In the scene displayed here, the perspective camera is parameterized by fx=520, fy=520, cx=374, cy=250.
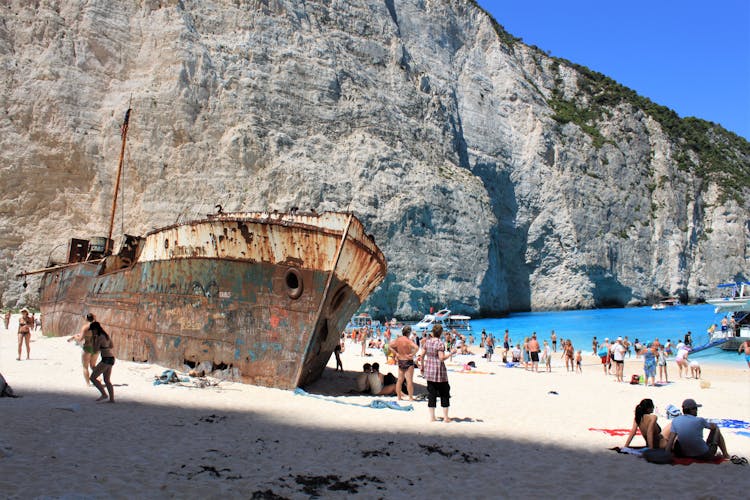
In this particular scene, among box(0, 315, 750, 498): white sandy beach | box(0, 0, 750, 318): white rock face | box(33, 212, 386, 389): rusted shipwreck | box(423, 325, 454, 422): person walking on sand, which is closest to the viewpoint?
box(0, 315, 750, 498): white sandy beach

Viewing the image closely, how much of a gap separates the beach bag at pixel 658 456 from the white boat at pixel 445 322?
29329 mm

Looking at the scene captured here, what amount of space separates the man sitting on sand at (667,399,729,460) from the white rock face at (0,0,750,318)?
2539cm

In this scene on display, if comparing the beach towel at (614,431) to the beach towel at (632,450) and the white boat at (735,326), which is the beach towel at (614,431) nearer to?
the beach towel at (632,450)

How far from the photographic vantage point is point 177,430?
243 inches

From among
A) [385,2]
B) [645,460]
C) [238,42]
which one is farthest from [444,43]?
[645,460]

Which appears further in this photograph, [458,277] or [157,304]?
[458,277]

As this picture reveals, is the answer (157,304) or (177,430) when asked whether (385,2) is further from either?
(177,430)

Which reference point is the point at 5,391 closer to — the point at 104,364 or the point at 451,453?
the point at 104,364

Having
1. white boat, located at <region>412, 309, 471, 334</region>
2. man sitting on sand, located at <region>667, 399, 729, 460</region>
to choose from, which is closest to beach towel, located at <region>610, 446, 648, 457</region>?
man sitting on sand, located at <region>667, 399, 729, 460</region>

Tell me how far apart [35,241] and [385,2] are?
37.1 metres

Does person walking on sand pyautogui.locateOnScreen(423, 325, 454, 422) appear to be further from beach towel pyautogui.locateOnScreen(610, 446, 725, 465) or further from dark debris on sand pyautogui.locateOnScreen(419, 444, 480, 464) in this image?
beach towel pyautogui.locateOnScreen(610, 446, 725, 465)

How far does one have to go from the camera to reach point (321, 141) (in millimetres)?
40031

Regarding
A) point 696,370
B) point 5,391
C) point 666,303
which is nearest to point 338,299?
point 5,391

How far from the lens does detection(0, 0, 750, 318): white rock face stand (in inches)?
1366
